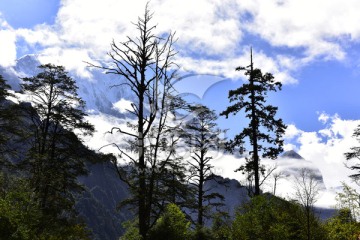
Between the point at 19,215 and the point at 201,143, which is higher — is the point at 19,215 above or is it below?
below

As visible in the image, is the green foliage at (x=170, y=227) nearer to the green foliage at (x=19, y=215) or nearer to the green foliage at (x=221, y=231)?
the green foliage at (x=221, y=231)

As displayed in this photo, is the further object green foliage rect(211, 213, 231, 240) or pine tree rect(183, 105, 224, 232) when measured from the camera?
pine tree rect(183, 105, 224, 232)

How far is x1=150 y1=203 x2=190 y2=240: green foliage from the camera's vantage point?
1349 cm

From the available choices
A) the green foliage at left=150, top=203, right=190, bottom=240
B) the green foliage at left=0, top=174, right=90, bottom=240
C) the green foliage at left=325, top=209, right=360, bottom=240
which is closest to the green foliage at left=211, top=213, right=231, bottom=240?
the green foliage at left=150, top=203, right=190, bottom=240

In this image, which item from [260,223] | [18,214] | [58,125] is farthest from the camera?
[58,125]

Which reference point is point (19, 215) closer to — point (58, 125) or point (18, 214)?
point (18, 214)

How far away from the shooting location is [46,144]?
22719 millimetres

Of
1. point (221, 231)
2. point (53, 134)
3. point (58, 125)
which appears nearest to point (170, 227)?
point (221, 231)

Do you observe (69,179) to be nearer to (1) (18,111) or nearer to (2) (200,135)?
(1) (18,111)

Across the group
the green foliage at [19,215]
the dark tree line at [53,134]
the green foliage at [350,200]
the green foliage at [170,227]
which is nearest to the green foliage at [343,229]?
the green foliage at [350,200]

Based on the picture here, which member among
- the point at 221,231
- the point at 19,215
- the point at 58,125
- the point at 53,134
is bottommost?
the point at 221,231

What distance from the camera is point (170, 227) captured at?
13664 mm

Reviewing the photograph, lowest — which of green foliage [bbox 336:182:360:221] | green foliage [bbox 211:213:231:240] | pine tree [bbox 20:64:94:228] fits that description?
green foliage [bbox 211:213:231:240]

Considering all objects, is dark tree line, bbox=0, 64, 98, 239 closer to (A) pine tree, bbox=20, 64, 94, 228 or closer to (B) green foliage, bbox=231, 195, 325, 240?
(A) pine tree, bbox=20, 64, 94, 228
